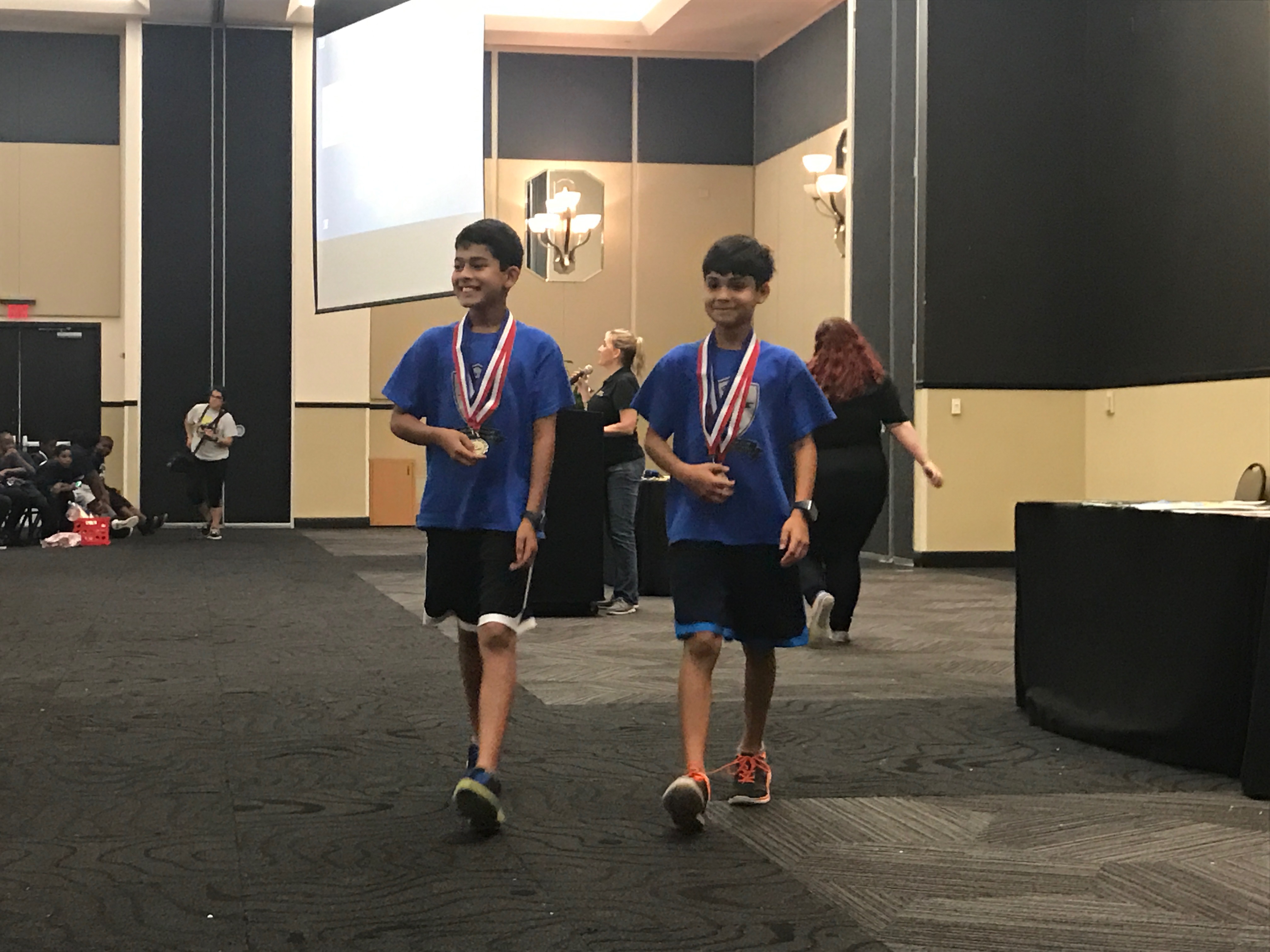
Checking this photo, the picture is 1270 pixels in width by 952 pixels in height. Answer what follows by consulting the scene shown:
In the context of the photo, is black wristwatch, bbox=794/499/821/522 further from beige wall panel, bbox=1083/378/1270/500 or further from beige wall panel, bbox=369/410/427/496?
beige wall panel, bbox=369/410/427/496

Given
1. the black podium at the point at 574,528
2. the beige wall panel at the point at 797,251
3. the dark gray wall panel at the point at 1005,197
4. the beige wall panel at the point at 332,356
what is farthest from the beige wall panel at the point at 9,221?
the black podium at the point at 574,528

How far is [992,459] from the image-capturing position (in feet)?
39.5

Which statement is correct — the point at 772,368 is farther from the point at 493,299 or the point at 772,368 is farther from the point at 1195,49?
the point at 1195,49

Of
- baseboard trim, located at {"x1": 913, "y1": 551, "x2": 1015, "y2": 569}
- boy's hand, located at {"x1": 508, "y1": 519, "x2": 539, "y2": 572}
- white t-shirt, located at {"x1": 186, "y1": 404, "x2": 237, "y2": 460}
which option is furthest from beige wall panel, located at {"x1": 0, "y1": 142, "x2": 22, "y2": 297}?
boy's hand, located at {"x1": 508, "y1": 519, "x2": 539, "y2": 572}

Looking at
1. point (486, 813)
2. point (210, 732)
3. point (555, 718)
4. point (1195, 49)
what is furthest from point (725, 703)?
point (1195, 49)

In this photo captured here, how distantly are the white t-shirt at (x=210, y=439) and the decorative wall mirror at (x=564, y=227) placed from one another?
387 centimetres

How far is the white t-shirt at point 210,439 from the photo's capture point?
47.9 ft

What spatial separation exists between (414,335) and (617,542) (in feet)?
30.4

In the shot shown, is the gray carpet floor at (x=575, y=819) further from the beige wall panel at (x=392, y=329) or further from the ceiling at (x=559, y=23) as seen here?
the beige wall panel at (x=392, y=329)

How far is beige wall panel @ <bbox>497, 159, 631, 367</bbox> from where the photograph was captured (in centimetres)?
1702

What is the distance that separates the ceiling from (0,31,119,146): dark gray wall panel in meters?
0.19

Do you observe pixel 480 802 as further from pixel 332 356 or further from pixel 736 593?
pixel 332 356

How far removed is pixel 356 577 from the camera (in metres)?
10.4

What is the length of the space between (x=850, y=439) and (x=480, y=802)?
12.1 feet
